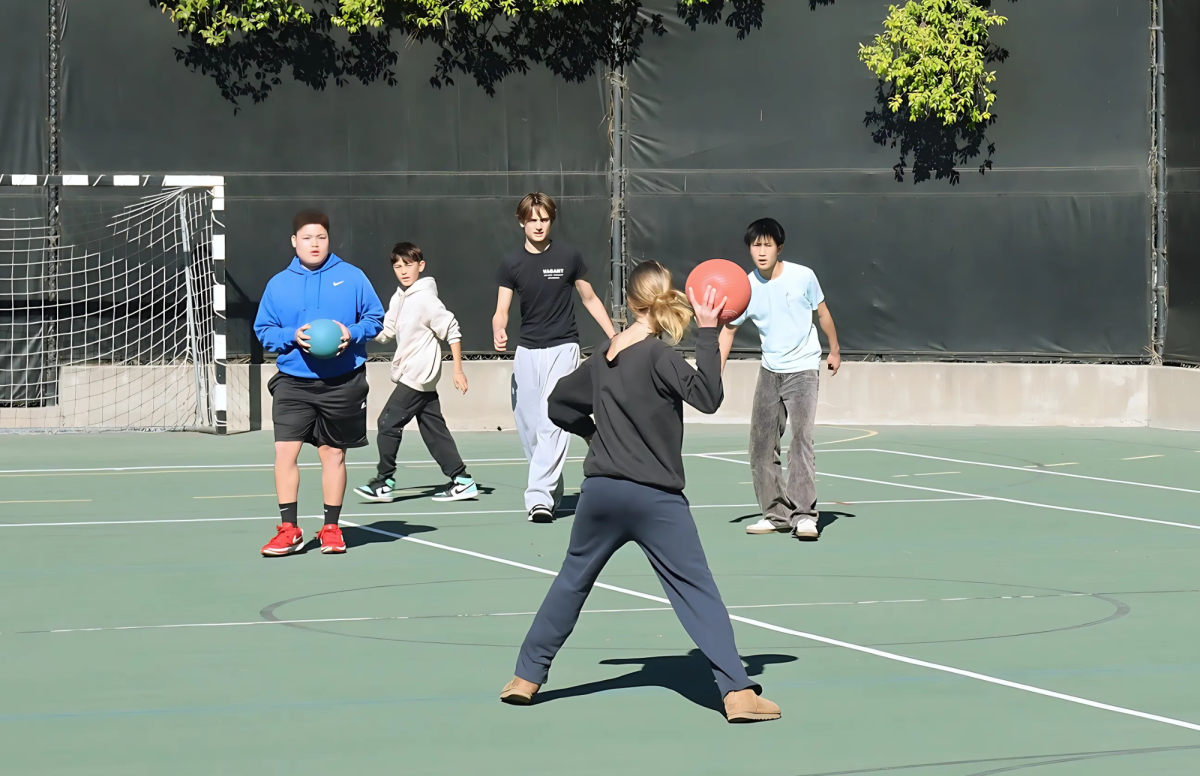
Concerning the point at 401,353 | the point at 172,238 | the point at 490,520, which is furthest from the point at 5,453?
the point at 490,520

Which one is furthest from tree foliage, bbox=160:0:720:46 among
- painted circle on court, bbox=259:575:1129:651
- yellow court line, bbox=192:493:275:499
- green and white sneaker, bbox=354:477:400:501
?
painted circle on court, bbox=259:575:1129:651

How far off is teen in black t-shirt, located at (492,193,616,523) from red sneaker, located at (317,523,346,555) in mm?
1817

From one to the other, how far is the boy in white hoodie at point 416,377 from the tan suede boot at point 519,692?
6.70m

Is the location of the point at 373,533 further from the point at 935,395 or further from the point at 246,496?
the point at 935,395

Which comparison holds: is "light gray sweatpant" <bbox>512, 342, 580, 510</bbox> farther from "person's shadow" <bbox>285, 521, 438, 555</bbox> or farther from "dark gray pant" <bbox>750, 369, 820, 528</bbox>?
"dark gray pant" <bbox>750, 369, 820, 528</bbox>

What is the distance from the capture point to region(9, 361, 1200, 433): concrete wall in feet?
65.3

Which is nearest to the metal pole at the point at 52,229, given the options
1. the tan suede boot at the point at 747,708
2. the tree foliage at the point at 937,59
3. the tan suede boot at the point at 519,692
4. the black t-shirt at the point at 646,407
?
the tree foliage at the point at 937,59

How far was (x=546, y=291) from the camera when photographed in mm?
12078

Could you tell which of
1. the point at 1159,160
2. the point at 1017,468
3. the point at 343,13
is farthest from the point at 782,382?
the point at 1159,160

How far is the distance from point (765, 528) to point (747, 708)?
526 cm

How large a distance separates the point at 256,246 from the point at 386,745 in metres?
15.0

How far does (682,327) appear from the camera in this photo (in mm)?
6457

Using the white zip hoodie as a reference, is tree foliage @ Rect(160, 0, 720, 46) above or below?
above

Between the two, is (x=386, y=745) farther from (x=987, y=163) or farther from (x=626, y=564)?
(x=987, y=163)
